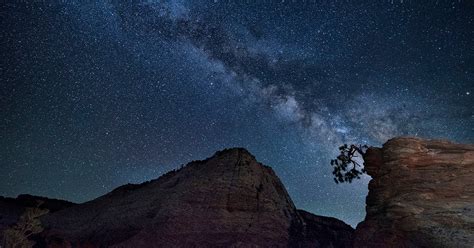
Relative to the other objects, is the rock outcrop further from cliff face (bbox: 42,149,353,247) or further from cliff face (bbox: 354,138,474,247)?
cliff face (bbox: 354,138,474,247)

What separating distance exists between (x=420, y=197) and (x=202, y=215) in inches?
1316

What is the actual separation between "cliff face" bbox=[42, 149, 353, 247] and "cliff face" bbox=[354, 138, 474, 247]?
25279 millimetres

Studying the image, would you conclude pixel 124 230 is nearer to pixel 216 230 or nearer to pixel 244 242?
pixel 216 230

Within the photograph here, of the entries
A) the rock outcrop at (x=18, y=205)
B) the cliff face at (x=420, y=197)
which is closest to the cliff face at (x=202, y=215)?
the rock outcrop at (x=18, y=205)

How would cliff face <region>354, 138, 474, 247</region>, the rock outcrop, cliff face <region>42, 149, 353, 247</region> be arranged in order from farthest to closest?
the rock outcrop → cliff face <region>42, 149, 353, 247</region> → cliff face <region>354, 138, 474, 247</region>

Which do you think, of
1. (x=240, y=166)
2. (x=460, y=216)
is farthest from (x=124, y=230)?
(x=460, y=216)

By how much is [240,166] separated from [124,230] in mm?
20271

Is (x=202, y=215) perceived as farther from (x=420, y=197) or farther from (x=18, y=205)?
(x=18, y=205)

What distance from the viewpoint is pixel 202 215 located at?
161 feet

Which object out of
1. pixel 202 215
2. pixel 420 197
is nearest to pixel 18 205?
pixel 202 215

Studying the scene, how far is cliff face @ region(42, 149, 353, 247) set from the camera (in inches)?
1821

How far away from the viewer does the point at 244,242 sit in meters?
44.7

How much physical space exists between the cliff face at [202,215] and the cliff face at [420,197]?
995 inches

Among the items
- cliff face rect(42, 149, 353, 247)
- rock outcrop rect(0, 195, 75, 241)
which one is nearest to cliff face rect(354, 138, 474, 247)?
cliff face rect(42, 149, 353, 247)
